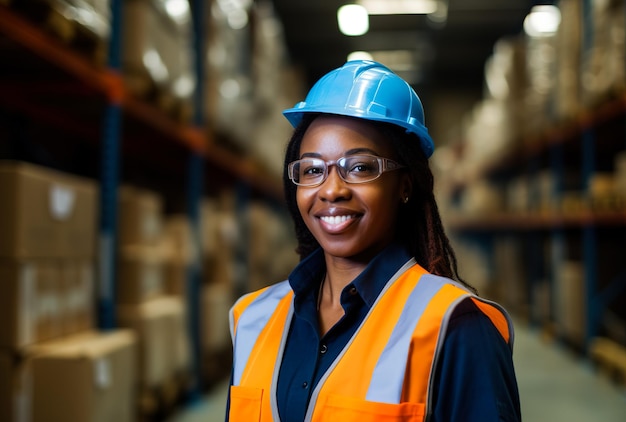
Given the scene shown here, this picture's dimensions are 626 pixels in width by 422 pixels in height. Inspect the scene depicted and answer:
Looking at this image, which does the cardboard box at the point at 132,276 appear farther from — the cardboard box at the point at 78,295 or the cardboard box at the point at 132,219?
the cardboard box at the point at 78,295

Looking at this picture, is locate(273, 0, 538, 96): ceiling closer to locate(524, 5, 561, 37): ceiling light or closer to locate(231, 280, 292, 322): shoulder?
locate(524, 5, 561, 37): ceiling light

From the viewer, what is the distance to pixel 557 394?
536 centimetres

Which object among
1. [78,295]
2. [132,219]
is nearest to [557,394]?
[132,219]

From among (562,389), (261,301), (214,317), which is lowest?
(562,389)

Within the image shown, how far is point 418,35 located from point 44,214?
12121 mm

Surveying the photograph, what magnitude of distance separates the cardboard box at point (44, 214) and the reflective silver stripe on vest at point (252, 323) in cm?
156

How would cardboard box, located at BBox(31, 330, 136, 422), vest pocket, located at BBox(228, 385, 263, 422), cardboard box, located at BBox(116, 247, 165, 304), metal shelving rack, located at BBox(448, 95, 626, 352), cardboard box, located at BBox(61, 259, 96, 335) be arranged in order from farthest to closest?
metal shelving rack, located at BBox(448, 95, 626, 352), cardboard box, located at BBox(116, 247, 165, 304), cardboard box, located at BBox(61, 259, 96, 335), cardboard box, located at BBox(31, 330, 136, 422), vest pocket, located at BBox(228, 385, 263, 422)

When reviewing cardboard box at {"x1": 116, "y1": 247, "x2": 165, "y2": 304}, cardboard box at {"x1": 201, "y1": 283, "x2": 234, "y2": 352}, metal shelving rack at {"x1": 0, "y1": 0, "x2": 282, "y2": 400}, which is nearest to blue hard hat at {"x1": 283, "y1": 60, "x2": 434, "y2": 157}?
metal shelving rack at {"x1": 0, "y1": 0, "x2": 282, "y2": 400}

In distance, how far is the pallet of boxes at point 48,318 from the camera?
111 inches

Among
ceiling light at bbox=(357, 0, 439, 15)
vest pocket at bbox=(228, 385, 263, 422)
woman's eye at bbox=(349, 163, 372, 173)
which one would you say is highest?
ceiling light at bbox=(357, 0, 439, 15)

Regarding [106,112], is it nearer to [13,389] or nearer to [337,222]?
[13,389]

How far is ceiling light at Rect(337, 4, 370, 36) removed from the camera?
40.4ft

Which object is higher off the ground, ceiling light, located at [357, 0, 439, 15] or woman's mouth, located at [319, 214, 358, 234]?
ceiling light, located at [357, 0, 439, 15]

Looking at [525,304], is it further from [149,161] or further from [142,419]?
[142,419]
